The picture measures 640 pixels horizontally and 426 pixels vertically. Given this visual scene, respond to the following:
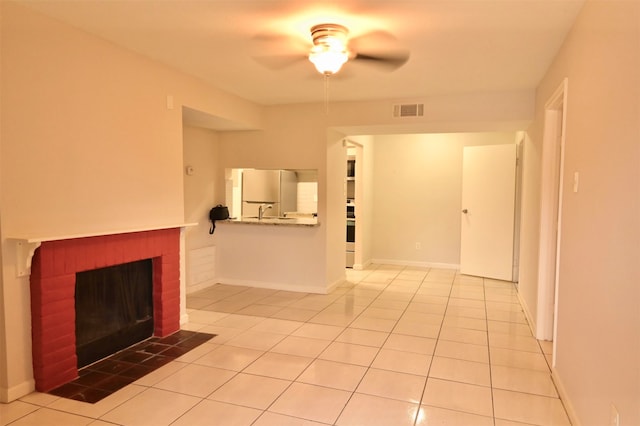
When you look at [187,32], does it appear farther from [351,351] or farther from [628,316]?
[628,316]

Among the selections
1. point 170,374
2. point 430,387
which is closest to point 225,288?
point 170,374

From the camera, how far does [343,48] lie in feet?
9.14

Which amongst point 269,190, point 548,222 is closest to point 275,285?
point 269,190

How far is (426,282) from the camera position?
5.83 m

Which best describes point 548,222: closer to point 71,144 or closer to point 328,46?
point 328,46

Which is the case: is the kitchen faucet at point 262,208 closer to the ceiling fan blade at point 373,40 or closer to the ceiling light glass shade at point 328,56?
the ceiling fan blade at point 373,40

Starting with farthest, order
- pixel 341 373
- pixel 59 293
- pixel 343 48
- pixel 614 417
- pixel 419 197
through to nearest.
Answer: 1. pixel 419 197
2. pixel 341 373
3. pixel 343 48
4. pixel 59 293
5. pixel 614 417

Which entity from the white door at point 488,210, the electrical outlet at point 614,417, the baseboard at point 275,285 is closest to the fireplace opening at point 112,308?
the baseboard at point 275,285

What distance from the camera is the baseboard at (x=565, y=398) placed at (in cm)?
222

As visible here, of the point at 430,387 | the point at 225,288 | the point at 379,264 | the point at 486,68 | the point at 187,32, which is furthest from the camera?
the point at 379,264

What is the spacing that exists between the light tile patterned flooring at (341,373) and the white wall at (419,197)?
219 centimetres

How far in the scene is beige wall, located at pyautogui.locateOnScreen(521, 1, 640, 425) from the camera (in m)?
1.50

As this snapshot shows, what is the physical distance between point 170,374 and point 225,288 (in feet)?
8.20

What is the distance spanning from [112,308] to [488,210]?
16.7 ft
